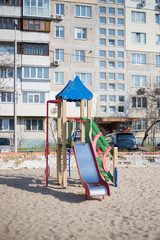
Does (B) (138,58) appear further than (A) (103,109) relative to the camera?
Yes

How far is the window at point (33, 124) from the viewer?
32.1m

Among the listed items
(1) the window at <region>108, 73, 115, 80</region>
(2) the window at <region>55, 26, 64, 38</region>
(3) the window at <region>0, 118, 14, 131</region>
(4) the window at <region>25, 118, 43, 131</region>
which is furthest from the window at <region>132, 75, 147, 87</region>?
(3) the window at <region>0, 118, 14, 131</region>

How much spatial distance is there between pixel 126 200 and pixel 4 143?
14.6 m

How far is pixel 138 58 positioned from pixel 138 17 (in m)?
5.04

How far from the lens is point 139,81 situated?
3631 centimetres

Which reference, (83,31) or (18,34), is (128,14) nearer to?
(83,31)

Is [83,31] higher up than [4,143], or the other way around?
[83,31]

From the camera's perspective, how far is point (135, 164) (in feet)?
45.7

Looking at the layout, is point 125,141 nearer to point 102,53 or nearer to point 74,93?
point 74,93

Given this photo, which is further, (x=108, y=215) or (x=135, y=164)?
(x=135, y=164)

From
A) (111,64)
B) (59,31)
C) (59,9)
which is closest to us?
(59,31)

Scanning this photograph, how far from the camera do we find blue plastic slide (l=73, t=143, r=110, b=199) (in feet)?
24.8


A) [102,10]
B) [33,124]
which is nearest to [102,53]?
[102,10]

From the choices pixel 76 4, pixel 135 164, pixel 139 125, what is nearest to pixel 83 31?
pixel 76 4
